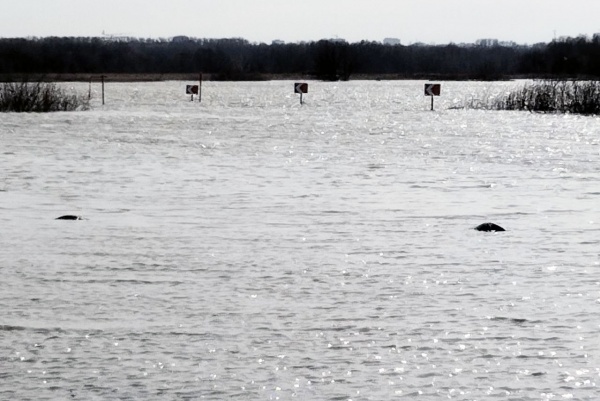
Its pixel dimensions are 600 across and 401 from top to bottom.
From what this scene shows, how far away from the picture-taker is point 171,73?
610 ft

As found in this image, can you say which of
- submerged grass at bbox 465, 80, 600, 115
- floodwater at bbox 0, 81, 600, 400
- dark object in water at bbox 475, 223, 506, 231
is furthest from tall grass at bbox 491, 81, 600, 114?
dark object in water at bbox 475, 223, 506, 231

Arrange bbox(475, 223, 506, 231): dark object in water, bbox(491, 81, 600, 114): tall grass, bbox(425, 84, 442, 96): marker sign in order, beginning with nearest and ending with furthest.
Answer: bbox(475, 223, 506, 231): dark object in water, bbox(491, 81, 600, 114): tall grass, bbox(425, 84, 442, 96): marker sign

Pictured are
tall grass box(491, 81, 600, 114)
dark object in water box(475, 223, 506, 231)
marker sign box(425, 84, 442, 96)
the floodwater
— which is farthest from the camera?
marker sign box(425, 84, 442, 96)

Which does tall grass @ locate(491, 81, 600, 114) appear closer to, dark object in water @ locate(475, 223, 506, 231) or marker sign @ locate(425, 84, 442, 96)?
marker sign @ locate(425, 84, 442, 96)

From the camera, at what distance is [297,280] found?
976 cm

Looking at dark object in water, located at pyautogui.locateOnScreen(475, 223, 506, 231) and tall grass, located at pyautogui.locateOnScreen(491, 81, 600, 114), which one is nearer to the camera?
dark object in water, located at pyautogui.locateOnScreen(475, 223, 506, 231)

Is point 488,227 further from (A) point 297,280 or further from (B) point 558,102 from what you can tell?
(B) point 558,102

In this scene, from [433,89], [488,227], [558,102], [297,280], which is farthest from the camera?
[558,102]

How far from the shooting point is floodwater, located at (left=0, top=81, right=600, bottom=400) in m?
6.47

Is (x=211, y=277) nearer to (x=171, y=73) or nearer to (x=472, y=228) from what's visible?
(x=472, y=228)

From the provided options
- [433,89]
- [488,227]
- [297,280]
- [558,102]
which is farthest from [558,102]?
[297,280]

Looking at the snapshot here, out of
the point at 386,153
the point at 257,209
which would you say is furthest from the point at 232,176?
the point at 386,153

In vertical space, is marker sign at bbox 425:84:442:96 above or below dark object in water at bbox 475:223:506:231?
below

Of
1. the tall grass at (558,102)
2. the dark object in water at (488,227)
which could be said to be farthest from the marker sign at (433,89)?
the dark object in water at (488,227)
